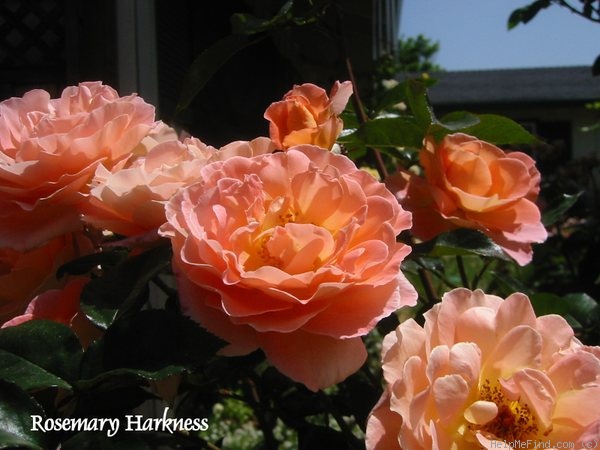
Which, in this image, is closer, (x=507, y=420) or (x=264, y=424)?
(x=507, y=420)

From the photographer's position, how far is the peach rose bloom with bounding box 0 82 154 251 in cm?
68

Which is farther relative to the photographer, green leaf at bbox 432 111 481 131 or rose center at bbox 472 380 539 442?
green leaf at bbox 432 111 481 131

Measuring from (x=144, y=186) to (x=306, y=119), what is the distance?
0.23 metres

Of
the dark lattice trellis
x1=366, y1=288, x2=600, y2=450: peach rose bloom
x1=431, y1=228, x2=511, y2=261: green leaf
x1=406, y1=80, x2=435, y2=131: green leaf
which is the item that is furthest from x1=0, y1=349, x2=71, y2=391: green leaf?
the dark lattice trellis

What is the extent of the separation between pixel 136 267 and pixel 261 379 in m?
0.49

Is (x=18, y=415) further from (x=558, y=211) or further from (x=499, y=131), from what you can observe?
(x=558, y=211)

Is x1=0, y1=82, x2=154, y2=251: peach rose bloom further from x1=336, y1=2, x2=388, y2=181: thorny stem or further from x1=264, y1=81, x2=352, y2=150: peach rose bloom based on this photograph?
x1=336, y1=2, x2=388, y2=181: thorny stem

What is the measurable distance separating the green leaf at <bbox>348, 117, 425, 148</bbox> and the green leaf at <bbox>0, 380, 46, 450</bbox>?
53 cm

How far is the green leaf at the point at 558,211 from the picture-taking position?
1.20 metres

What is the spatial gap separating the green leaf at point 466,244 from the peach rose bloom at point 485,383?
0.21m

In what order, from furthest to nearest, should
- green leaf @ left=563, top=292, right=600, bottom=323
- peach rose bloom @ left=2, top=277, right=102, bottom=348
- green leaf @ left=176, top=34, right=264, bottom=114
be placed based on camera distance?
green leaf @ left=563, top=292, right=600, bottom=323
green leaf @ left=176, top=34, right=264, bottom=114
peach rose bloom @ left=2, top=277, right=102, bottom=348

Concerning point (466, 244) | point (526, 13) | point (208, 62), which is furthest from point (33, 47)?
point (466, 244)

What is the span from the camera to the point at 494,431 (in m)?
0.61

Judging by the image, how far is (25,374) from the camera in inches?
23.3
